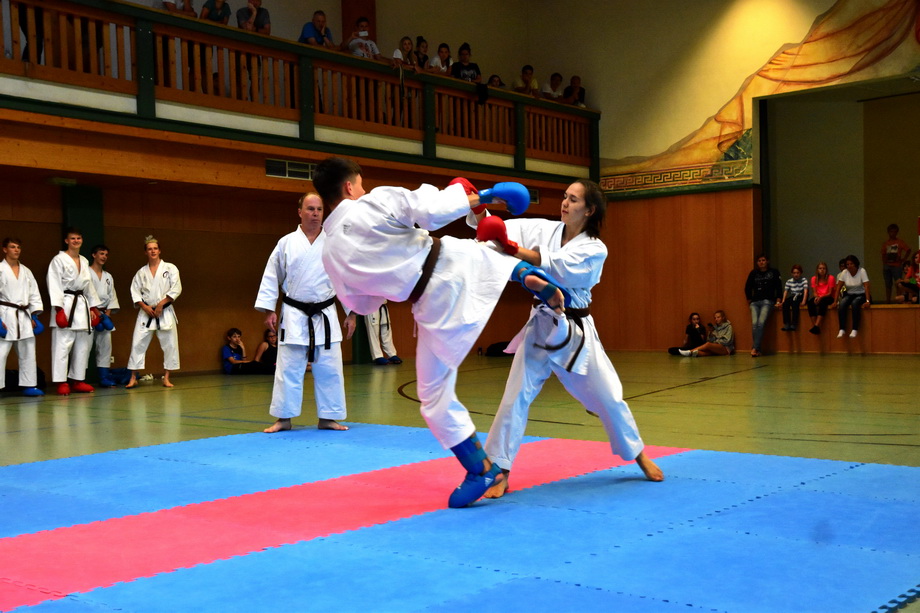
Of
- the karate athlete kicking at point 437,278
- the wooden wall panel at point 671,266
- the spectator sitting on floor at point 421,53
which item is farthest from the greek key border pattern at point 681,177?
the karate athlete kicking at point 437,278

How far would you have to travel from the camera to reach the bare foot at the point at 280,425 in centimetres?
534

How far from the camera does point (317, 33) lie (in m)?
10.6

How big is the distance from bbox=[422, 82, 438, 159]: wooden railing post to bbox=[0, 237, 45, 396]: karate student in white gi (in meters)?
5.20

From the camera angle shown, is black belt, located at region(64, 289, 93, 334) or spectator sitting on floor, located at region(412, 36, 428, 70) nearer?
black belt, located at region(64, 289, 93, 334)

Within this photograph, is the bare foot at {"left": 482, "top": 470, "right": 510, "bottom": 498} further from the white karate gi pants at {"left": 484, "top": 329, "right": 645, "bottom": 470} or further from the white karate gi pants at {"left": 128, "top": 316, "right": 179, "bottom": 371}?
the white karate gi pants at {"left": 128, "top": 316, "right": 179, "bottom": 371}

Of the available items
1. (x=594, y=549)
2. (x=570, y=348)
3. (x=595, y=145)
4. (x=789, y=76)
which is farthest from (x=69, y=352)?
(x=789, y=76)

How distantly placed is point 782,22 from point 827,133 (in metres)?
3.23

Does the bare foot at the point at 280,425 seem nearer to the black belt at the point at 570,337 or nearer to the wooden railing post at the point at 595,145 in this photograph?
the black belt at the point at 570,337

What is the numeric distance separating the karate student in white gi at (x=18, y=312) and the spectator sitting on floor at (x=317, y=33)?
4215 mm

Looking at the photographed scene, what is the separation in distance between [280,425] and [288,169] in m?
5.14

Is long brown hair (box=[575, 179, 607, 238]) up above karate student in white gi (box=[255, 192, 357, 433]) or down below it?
above

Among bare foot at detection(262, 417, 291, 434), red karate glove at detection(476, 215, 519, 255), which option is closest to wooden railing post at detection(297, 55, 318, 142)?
bare foot at detection(262, 417, 291, 434)

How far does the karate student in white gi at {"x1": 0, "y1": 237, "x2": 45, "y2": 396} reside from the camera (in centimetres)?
780

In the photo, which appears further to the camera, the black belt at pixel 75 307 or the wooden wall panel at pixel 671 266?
the wooden wall panel at pixel 671 266
